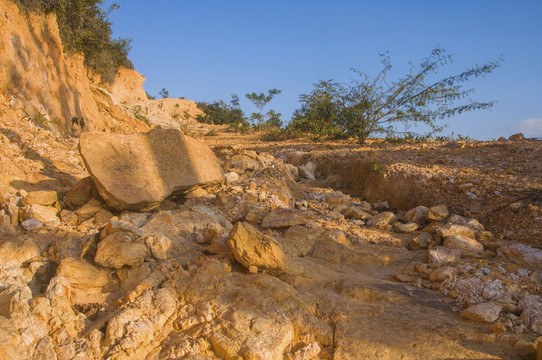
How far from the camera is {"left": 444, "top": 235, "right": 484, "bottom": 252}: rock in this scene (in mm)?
3465

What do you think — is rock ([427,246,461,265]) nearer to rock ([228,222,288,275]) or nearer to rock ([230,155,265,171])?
rock ([228,222,288,275])

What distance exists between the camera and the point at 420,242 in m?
3.77

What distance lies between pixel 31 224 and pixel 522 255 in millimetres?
4343

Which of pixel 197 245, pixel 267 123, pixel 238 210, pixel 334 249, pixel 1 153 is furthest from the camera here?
pixel 267 123

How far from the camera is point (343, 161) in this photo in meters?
7.00

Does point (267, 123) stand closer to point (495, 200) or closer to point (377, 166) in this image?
point (377, 166)

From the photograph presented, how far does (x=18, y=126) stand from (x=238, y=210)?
14.1 ft

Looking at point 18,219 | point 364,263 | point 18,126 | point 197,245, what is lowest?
point 364,263

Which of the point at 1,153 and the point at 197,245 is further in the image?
the point at 1,153

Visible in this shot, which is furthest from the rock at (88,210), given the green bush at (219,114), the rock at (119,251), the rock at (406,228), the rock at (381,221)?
the green bush at (219,114)

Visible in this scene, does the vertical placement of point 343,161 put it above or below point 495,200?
above

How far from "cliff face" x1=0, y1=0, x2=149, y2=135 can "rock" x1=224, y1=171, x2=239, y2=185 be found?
4100 millimetres

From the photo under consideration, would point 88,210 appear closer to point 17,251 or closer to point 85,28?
point 17,251

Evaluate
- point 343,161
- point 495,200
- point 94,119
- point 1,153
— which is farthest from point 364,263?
point 94,119
